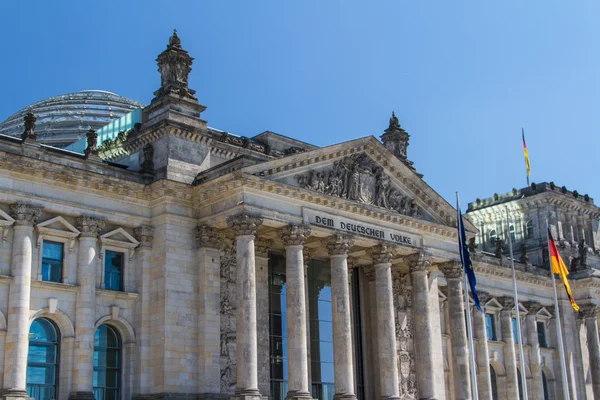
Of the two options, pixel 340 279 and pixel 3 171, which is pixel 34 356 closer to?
pixel 3 171

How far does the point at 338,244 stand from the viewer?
139ft

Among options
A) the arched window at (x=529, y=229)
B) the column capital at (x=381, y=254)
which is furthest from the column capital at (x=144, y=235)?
the arched window at (x=529, y=229)

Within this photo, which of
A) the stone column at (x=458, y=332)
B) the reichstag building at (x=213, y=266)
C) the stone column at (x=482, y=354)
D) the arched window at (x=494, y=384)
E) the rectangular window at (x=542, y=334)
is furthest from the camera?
the rectangular window at (x=542, y=334)

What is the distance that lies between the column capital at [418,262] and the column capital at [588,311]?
22764 mm

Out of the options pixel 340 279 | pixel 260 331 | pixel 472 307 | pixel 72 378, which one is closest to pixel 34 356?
pixel 72 378

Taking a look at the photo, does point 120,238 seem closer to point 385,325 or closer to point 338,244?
point 338,244

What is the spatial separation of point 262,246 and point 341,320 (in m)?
5.40

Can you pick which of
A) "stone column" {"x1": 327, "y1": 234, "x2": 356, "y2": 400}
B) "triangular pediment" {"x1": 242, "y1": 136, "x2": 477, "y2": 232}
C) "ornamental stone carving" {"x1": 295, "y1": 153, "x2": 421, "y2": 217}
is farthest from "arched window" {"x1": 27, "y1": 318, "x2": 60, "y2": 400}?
"ornamental stone carving" {"x1": 295, "y1": 153, "x2": 421, "y2": 217}

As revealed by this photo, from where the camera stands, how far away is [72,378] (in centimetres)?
3641

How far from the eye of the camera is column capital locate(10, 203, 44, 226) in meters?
36.0

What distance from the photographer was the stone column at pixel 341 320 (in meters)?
40.5

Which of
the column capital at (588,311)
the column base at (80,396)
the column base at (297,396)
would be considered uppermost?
the column capital at (588,311)

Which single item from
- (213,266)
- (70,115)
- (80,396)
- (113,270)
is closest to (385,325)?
(213,266)

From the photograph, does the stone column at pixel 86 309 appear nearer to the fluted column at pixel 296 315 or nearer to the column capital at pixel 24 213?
the column capital at pixel 24 213
